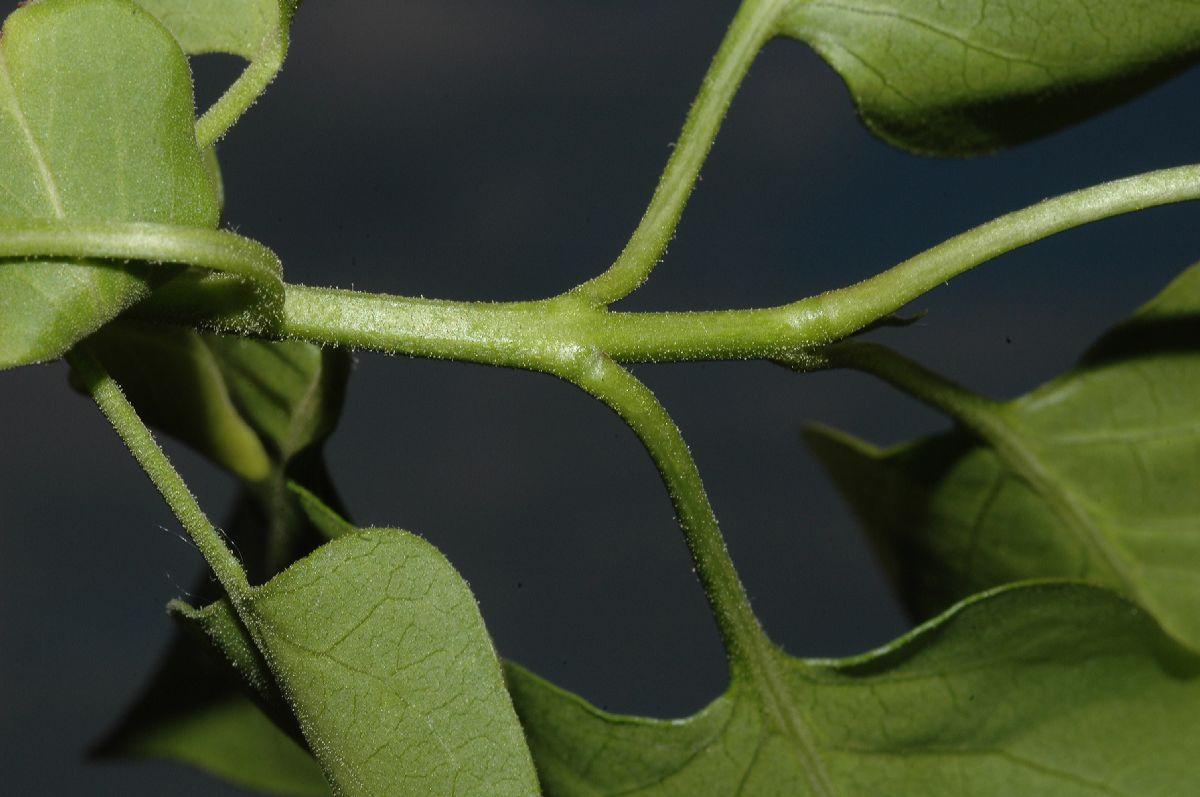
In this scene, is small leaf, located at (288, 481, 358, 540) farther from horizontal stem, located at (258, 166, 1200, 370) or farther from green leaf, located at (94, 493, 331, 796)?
green leaf, located at (94, 493, 331, 796)

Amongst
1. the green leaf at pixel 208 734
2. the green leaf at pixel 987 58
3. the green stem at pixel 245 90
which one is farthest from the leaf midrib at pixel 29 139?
the green leaf at pixel 208 734

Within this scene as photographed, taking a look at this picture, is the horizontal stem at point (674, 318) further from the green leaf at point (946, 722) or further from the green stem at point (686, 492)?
the green leaf at point (946, 722)

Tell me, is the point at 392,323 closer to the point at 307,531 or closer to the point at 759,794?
the point at 307,531

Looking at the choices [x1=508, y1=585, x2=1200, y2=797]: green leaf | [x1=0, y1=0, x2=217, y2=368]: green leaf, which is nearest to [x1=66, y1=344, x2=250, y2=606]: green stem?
[x1=0, y1=0, x2=217, y2=368]: green leaf

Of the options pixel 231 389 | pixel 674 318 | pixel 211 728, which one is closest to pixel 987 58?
pixel 674 318

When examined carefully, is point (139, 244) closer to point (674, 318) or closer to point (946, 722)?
point (674, 318)

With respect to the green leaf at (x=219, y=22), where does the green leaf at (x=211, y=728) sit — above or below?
below

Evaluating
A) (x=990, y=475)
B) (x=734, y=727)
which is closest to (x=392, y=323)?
(x=734, y=727)

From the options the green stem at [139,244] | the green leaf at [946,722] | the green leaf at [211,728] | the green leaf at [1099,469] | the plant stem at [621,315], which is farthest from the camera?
the green leaf at [211,728]
